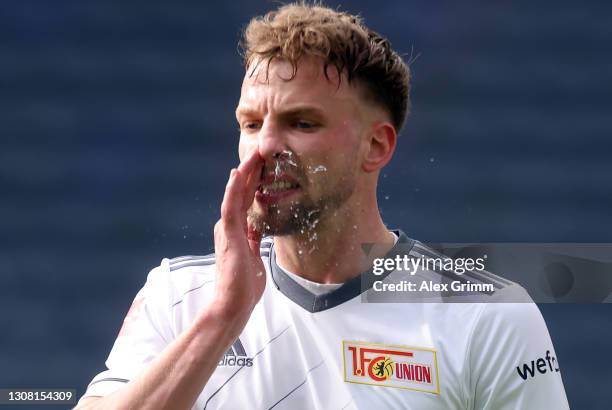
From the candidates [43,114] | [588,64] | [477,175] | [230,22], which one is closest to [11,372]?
[43,114]

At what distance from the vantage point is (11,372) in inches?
189

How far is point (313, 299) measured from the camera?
282 centimetres

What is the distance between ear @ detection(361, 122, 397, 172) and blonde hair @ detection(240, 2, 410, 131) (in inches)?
2.5

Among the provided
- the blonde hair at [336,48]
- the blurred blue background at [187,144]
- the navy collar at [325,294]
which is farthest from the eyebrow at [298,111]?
the blurred blue background at [187,144]

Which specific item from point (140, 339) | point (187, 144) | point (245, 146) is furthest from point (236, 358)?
point (187, 144)

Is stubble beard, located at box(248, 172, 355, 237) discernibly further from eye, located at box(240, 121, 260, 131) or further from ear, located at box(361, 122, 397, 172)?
eye, located at box(240, 121, 260, 131)

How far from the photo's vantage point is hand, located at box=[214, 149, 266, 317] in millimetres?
2498

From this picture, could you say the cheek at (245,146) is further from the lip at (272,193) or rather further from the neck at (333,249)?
the neck at (333,249)

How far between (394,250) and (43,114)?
2.81 meters

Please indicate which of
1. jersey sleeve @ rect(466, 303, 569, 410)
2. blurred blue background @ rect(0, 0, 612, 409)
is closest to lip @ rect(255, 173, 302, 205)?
jersey sleeve @ rect(466, 303, 569, 410)

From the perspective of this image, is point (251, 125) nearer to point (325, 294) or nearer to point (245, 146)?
point (245, 146)

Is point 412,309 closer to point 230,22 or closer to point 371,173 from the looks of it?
point 371,173

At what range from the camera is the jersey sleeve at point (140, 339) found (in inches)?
105

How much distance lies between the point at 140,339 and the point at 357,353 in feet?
1.88
